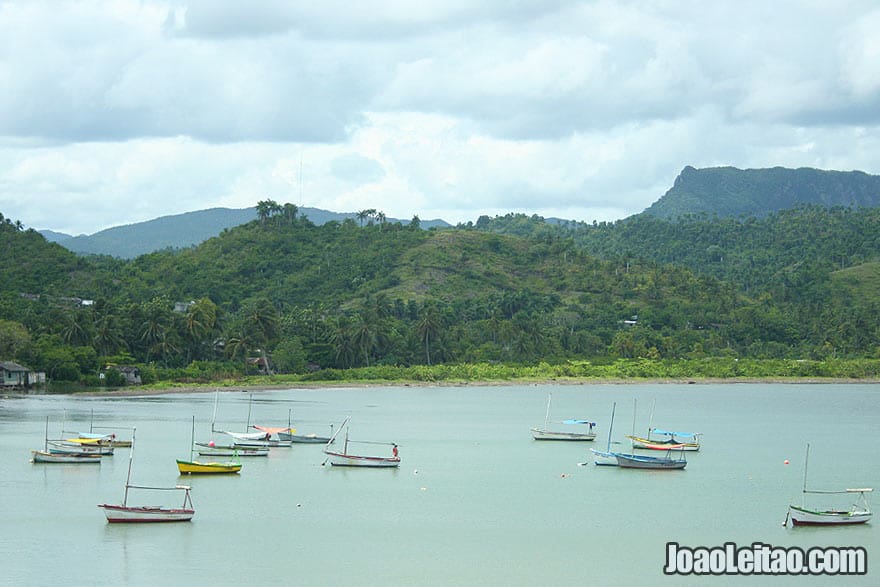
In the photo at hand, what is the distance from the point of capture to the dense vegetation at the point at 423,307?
102 metres

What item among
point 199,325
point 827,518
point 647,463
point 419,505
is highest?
point 199,325

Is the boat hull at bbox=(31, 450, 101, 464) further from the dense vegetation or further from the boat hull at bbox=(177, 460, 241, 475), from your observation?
the dense vegetation

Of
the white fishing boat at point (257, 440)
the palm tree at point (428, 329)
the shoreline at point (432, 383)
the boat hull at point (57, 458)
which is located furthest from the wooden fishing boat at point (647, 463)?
the palm tree at point (428, 329)

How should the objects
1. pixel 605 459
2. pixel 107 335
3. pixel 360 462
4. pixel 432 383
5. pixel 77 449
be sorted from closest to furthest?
pixel 360 462 < pixel 77 449 < pixel 605 459 < pixel 107 335 < pixel 432 383

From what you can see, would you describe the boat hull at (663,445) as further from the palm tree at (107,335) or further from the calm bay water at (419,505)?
the palm tree at (107,335)

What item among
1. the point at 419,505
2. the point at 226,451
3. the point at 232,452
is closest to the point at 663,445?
the point at 419,505

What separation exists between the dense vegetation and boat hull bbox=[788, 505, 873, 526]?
66.8 meters

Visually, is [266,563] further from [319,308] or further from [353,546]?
[319,308]

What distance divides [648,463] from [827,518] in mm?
15036

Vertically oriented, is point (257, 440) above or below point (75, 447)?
above

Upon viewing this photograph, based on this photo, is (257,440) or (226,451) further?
(257,440)

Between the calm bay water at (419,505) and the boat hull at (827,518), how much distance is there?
261 mm

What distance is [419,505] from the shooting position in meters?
41.2

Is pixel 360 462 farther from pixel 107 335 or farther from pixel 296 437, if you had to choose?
pixel 107 335
